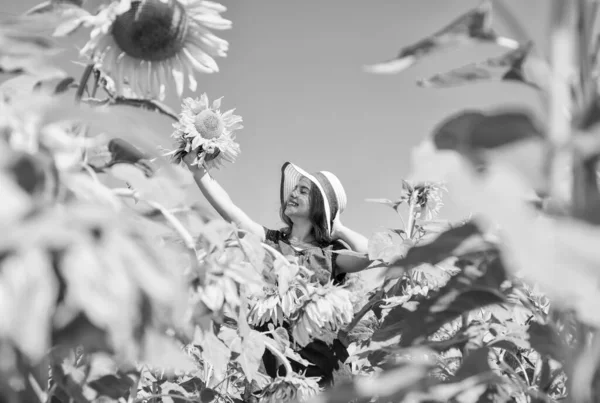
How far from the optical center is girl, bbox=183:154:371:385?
9.98ft

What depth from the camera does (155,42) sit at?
97cm

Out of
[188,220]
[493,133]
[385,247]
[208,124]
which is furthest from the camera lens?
[208,124]

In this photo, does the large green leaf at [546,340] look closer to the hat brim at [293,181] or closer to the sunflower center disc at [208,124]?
the sunflower center disc at [208,124]

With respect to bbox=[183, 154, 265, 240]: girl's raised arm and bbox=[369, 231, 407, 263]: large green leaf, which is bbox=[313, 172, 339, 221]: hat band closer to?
bbox=[183, 154, 265, 240]: girl's raised arm

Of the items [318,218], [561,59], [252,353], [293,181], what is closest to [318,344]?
[318,218]

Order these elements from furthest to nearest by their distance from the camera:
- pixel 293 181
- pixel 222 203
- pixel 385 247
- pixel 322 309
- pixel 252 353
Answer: pixel 293 181 → pixel 222 203 → pixel 385 247 → pixel 322 309 → pixel 252 353

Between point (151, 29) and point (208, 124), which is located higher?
point (151, 29)

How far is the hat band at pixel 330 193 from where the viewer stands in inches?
138

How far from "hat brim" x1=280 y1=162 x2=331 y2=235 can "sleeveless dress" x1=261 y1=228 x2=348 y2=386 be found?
0.23 m

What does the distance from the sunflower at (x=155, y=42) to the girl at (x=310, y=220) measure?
1924mm

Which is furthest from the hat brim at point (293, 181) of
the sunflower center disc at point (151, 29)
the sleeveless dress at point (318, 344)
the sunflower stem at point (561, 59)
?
the sunflower stem at point (561, 59)

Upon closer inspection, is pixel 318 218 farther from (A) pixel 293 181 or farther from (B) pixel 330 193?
(A) pixel 293 181

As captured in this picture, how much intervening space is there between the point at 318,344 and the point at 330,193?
4.38 feet

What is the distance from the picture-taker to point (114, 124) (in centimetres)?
46
